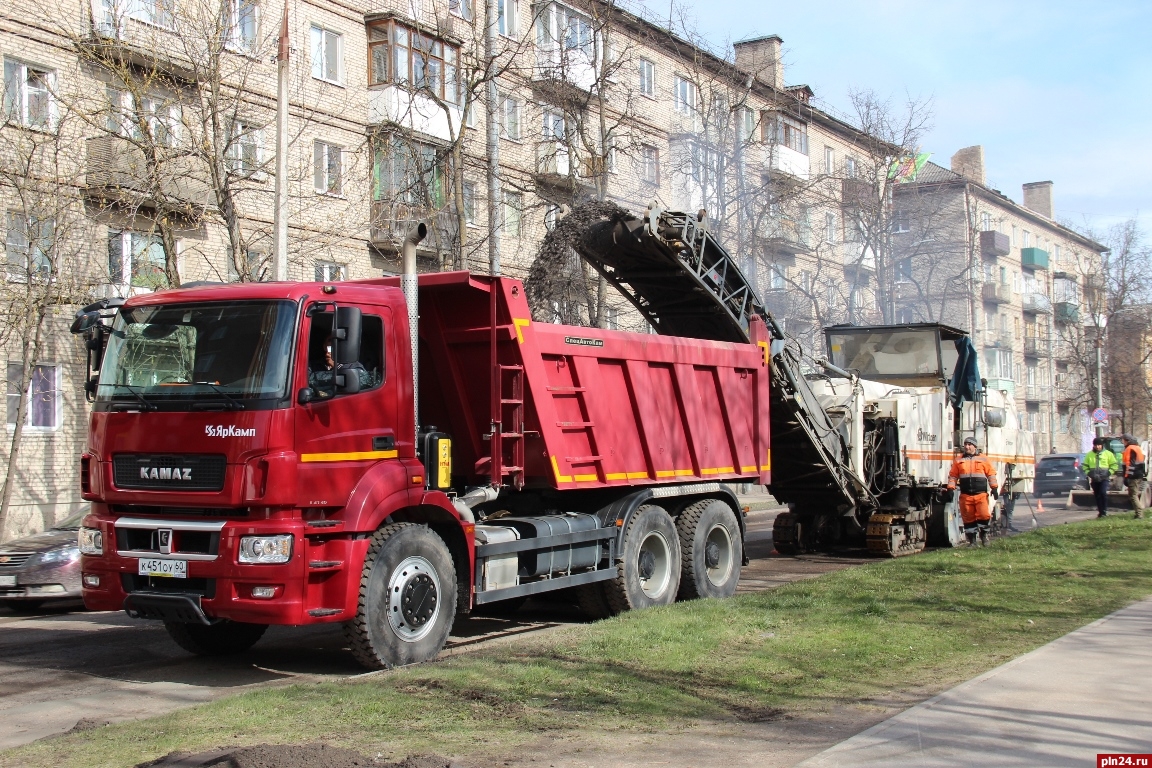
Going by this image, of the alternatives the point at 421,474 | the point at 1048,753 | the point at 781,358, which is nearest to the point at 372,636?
the point at 421,474

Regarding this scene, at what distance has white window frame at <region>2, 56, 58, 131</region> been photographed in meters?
19.0

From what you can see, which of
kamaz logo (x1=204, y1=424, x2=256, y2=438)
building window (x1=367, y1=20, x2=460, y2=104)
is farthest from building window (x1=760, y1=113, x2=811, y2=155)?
kamaz logo (x1=204, y1=424, x2=256, y2=438)

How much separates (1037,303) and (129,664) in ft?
232

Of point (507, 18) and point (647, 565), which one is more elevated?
point (507, 18)

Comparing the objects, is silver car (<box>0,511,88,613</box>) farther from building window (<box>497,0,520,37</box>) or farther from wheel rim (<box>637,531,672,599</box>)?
building window (<box>497,0,520,37</box>)

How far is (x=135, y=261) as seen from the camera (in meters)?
18.8

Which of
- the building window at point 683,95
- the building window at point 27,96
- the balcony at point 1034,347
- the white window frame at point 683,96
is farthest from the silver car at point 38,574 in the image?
the balcony at point 1034,347

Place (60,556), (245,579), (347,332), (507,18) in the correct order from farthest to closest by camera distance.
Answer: (507,18) → (60,556) → (347,332) → (245,579)

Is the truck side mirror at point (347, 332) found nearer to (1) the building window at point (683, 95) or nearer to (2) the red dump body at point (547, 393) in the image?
(2) the red dump body at point (547, 393)

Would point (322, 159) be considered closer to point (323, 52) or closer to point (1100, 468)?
point (323, 52)

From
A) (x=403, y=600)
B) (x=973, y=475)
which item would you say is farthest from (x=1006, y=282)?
(x=403, y=600)

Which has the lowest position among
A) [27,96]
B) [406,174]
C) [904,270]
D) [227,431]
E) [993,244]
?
[227,431]

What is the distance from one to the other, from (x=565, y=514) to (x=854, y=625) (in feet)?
9.17
